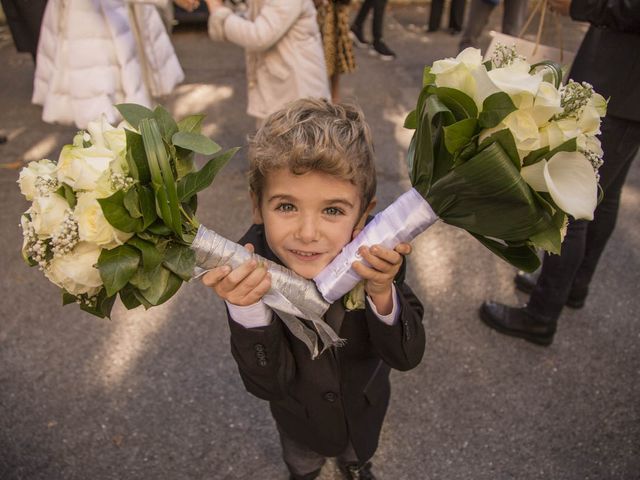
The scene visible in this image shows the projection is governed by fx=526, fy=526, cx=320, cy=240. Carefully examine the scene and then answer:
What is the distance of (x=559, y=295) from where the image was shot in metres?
2.53

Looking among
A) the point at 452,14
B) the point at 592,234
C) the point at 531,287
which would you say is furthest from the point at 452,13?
the point at 592,234

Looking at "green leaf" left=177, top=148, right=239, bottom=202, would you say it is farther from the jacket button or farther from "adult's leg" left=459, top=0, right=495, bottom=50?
"adult's leg" left=459, top=0, right=495, bottom=50

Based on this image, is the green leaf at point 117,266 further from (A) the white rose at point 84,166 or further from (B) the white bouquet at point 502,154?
(B) the white bouquet at point 502,154

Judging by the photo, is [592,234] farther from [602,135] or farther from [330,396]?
[330,396]

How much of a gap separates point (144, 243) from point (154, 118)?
0.28 meters

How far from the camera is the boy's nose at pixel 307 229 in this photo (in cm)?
131

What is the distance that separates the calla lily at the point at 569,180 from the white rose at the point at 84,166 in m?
0.84

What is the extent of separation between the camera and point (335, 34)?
3.95m

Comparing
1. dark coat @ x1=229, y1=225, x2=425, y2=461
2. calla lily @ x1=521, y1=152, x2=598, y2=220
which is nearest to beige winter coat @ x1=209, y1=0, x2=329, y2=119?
dark coat @ x1=229, y1=225, x2=425, y2=461

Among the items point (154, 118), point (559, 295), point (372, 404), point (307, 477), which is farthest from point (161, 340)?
point (559, 295)

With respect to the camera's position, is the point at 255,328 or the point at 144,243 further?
the point at 255,328

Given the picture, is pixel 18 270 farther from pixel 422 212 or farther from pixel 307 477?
pixel 422 212

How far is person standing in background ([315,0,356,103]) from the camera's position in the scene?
3.86 metres

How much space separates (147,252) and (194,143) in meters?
0.25
